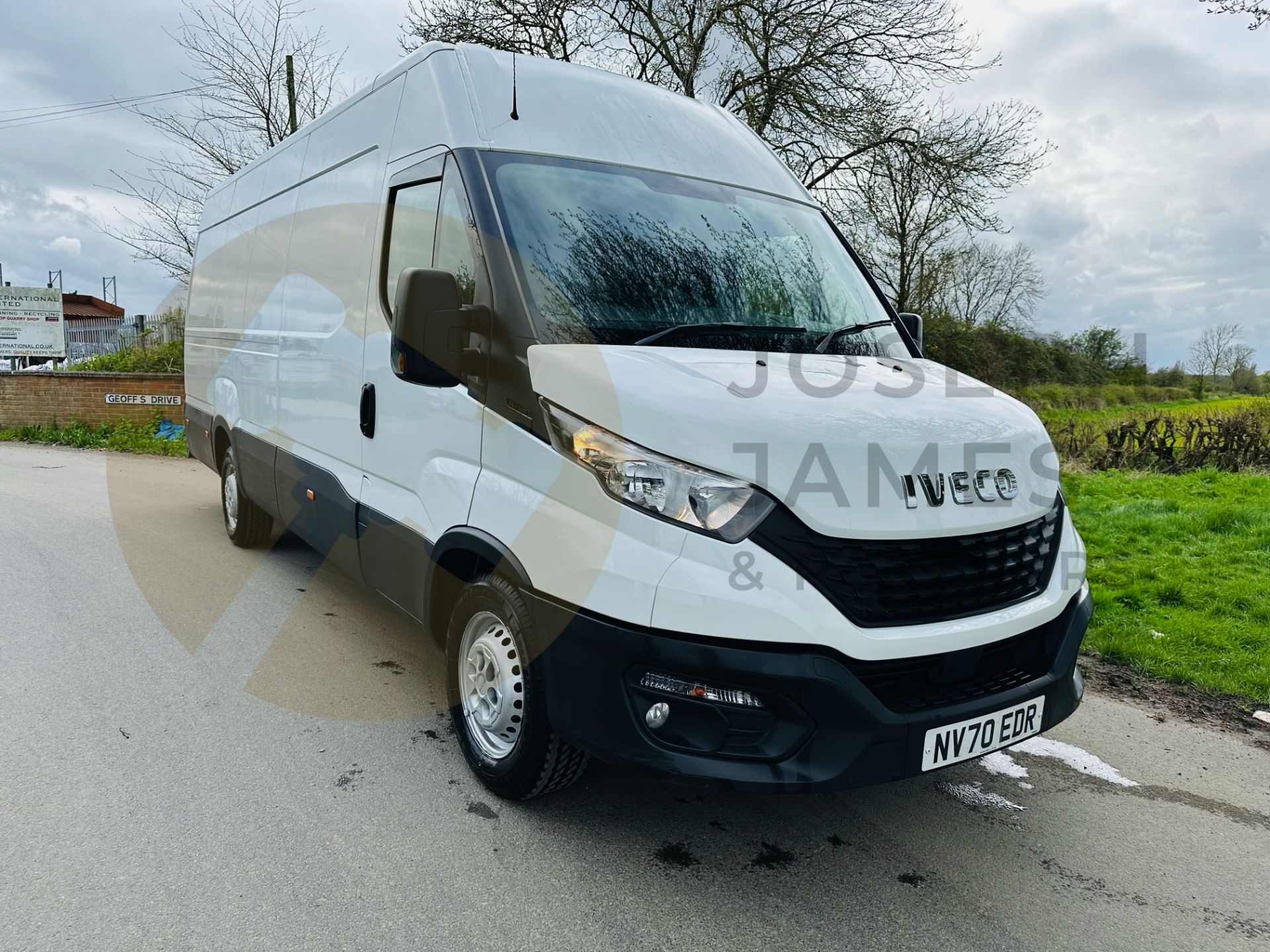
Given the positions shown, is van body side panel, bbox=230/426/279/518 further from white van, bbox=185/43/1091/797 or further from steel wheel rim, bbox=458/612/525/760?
steel wheel rim, bbox=458/612/525/760

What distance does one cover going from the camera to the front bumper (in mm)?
2436

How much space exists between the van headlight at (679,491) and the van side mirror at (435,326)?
794 millimetres

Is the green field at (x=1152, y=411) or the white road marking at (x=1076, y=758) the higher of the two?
the green field at (x=1152, y=411)

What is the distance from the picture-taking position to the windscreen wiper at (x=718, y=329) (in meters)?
3.00

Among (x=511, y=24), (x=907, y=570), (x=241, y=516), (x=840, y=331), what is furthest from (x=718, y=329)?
(x=511, y=24)

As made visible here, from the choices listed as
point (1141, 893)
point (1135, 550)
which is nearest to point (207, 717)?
point (1141, 893)

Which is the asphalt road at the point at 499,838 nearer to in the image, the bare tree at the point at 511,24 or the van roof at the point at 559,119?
the van roof at the point at 559,119

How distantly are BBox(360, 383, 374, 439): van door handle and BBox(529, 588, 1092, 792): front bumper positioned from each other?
1719mm

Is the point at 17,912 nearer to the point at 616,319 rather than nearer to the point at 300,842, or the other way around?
the point at 300,842

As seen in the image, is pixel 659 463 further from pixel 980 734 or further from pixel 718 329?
pixel 980 734

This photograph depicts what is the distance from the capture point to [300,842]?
2.90 metres

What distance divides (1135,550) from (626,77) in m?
5.69

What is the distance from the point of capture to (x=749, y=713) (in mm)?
2484

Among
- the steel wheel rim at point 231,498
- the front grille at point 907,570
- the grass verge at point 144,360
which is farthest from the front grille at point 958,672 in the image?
the grass verge at point 144,360
